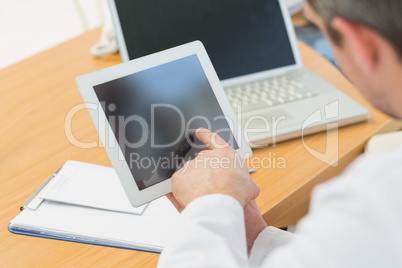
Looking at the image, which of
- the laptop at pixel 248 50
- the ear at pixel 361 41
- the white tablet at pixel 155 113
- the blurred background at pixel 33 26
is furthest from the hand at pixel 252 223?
the blurred background at pixel 33 26

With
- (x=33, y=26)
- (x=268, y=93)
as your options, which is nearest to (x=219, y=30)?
(x=268, y=93)

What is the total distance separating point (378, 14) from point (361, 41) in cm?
4

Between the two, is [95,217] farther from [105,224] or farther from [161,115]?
[161,115]

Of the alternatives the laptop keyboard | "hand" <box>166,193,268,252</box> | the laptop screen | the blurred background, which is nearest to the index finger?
"hand" <box>166,193,268,252</box>

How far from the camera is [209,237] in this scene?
2.27 ft

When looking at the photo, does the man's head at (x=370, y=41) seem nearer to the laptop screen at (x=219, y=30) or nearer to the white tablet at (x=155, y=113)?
the white tablet at (x=155, y=113)

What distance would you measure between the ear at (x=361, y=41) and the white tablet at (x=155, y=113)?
0.36 meters

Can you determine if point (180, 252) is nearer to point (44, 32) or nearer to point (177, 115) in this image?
point (177, 115)

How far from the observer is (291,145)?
3.49ft

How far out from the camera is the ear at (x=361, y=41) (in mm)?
590

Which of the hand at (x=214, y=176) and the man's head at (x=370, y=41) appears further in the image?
the hand at (x=214, y=176)

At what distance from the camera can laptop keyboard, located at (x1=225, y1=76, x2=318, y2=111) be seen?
1155 mm

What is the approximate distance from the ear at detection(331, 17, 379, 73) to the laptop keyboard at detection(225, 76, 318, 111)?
21.2 inches

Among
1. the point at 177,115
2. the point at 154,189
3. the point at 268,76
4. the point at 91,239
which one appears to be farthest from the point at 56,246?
the point at 268,76
